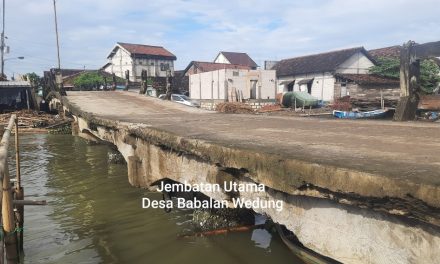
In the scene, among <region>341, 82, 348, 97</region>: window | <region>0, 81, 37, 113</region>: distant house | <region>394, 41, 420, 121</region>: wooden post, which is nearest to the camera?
<region>394, 41, 420, 121</region>: wooden post

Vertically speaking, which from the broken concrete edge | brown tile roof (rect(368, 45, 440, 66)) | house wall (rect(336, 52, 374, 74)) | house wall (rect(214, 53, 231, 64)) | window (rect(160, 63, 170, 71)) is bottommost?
the broken concrete edge

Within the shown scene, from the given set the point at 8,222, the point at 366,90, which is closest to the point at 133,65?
the point at 366,90

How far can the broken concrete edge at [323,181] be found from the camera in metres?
1.79

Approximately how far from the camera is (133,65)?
45219 mm

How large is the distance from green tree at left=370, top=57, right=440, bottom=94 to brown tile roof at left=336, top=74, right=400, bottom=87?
1.08 ft

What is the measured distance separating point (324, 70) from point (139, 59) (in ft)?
78.0

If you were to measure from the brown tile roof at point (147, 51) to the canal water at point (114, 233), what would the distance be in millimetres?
37333

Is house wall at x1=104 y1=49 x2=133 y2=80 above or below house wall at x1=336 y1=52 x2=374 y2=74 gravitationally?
above

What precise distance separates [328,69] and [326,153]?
1168 inches

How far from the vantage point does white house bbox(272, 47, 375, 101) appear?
3098cm

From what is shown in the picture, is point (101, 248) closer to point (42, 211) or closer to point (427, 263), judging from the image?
point (42, 211)

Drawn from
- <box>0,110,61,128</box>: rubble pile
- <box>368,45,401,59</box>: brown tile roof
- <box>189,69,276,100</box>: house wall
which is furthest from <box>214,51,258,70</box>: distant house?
<box>0,110,61,128</box>: rubble pile

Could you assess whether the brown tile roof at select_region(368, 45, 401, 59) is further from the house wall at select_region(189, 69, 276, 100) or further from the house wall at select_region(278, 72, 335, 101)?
the house wall at select_region(189, 69, 276, 100)

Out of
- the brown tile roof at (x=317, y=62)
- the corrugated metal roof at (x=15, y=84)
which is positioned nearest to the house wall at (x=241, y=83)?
the brown tile roof at (x=317, y=62)
